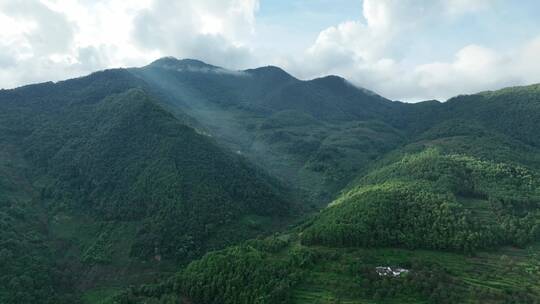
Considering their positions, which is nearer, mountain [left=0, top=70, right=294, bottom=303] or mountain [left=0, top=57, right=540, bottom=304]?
mountain [left=0, top=57, right=540, bottom=304]

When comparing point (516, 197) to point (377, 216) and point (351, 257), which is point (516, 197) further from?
point (351, 257)

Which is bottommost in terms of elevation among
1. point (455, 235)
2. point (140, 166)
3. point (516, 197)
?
point (455, 235)

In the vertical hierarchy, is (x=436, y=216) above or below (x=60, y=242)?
above

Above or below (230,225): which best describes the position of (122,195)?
above

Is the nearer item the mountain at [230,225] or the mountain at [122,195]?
the mountain at [230,225]

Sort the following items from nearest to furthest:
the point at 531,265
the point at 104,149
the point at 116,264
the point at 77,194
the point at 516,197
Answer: the point at 531,265, the point at 116,264, the point at 516,197, the point at 77,194, the point at 104,149

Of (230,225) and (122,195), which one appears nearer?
(230,225)

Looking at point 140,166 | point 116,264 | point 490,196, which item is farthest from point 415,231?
point 140,166

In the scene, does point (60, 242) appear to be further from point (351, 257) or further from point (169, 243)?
point (351, 257)

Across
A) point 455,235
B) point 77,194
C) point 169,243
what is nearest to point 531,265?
point 455,235

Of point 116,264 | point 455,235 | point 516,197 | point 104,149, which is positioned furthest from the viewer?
point 104,149

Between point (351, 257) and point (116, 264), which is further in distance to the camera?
point (116, 264)
